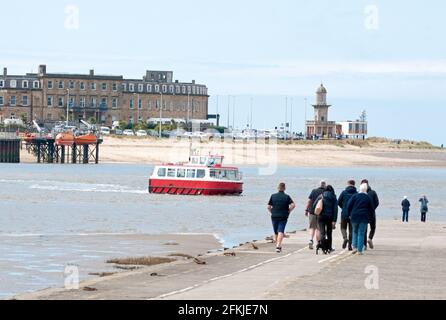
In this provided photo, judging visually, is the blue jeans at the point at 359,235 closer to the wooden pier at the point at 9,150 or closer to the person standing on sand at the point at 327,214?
the person standing on sand at the point at 327,214

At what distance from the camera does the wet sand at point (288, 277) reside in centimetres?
2570

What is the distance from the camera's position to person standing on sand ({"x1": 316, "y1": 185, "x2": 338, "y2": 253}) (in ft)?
116

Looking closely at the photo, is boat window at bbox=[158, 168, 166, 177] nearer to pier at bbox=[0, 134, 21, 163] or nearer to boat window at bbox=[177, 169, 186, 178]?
boat window at bbox=[177, 169, 186, 178]

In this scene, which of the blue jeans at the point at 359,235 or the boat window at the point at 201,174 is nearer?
the blue jeans at the point at 359,235

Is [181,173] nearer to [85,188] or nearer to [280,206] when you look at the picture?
[85,188]

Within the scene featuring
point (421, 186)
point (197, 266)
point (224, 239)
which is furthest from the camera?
point (421, 186)

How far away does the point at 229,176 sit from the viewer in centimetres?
9519

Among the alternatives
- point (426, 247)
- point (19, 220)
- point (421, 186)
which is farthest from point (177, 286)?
point (421, 186)

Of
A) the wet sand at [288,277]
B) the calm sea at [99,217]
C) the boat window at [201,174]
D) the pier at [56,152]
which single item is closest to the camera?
the wet sand at [288,277]

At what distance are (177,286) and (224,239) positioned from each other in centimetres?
2276

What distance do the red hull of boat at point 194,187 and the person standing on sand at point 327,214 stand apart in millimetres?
57237

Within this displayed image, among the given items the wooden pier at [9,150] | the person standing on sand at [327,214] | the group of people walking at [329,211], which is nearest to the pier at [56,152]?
the wooden pier at [9,150]

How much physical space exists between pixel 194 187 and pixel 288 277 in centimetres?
6503
